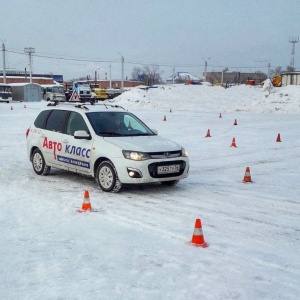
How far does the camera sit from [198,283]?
4.27 m

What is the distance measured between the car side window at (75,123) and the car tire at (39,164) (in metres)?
1.17

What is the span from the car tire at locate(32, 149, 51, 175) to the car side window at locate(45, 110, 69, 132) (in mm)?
689

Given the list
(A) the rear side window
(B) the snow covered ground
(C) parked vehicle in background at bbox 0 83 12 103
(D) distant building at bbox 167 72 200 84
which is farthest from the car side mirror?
(D) distant building at bbox 167 72 200 84

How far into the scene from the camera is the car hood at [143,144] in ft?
26.4

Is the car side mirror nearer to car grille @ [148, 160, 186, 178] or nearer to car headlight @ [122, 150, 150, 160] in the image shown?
car headlight @ [122, 150, 150, 160]

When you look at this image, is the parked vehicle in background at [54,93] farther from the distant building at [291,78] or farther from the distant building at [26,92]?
the distant building at [291,78]

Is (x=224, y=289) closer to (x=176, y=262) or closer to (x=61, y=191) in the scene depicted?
(x=176, y=262)

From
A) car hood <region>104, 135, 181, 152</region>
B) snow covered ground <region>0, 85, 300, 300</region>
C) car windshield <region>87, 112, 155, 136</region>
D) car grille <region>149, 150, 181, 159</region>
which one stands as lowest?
snow covered ground <region>0, 85, 300, 300</region>

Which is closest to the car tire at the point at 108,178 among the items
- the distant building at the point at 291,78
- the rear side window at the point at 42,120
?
the rear side window at the point at 42,120

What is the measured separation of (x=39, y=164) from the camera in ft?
32.9

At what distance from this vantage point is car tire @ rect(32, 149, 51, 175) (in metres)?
9.90

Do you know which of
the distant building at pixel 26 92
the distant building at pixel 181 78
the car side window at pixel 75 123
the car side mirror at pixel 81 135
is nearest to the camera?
the car side mirror at pixel 81 135

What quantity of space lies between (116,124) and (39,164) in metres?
2.31

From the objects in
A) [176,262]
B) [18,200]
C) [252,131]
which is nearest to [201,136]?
[252,131]
